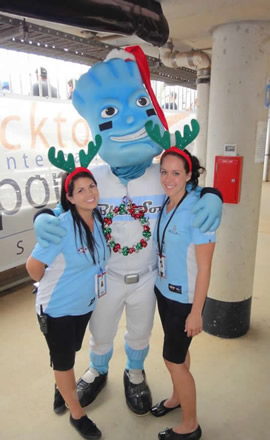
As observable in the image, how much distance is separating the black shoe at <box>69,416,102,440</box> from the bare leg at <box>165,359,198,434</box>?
375mm

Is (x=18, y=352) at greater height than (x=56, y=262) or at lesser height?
lesser

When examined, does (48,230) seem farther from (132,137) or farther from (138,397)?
(138,397)

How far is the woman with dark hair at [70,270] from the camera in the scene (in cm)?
148

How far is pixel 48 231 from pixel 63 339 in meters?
0.48

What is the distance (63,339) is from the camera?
5.03ft

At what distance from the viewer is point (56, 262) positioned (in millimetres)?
1499

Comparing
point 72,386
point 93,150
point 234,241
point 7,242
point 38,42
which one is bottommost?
point 72,386

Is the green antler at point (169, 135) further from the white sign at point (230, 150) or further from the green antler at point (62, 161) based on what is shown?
the white sign at point (230, 150)

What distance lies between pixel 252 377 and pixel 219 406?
13.3 inches

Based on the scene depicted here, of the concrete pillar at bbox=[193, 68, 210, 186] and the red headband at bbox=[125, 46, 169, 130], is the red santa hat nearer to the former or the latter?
the red headband at bbox=[125, 46, 169, 130]

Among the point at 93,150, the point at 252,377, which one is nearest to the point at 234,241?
the point at 252,377

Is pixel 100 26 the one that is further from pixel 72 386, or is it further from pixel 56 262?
pixel 72 386

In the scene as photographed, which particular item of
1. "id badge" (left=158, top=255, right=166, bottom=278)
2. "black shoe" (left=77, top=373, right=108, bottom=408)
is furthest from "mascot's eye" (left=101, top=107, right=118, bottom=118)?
"black shoe" (left=77, top=373, right=108, bottom=408)

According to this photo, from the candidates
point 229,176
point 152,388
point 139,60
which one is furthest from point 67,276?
point 229,176
